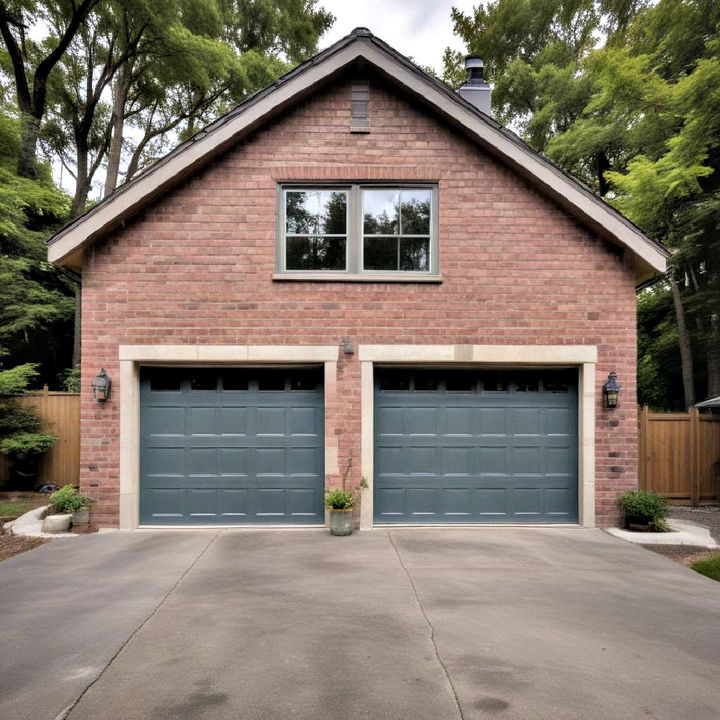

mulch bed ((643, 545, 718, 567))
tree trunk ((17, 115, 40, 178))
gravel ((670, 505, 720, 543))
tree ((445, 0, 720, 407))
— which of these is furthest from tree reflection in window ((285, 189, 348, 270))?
tree trunk ((17, 115, 40, 178))

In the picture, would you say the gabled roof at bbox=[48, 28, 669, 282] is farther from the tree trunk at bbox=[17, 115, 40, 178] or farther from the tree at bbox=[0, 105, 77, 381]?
the tree trunk at bbox=[17, 115, 40, 178]

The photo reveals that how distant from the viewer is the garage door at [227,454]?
A: 8578 millimetres

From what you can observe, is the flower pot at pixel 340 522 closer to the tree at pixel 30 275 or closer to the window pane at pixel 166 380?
the window pane at pixel 166 380

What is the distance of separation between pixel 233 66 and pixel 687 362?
19.0 m

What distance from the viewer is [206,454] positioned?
861 centimetres

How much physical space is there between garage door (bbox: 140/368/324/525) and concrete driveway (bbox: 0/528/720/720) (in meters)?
1.08

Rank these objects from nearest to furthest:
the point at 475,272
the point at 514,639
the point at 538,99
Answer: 1. the point at 514,639
2. the point at 475,272
3. the point at 538,99

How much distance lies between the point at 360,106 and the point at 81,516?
7.75 meters

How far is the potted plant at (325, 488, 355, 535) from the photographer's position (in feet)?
26.1

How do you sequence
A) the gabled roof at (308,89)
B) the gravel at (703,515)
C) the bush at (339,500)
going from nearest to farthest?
the bush at (339,500) < the gabled roof at (308,89) < the gravel at (703,515)

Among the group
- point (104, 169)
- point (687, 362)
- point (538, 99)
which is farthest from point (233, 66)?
point (687, 362)

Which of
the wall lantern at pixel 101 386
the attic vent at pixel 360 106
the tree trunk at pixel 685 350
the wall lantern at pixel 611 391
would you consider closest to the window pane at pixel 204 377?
the wall lantern at pixel 101 386

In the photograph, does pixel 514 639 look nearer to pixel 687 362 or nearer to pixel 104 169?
pixel 687 362

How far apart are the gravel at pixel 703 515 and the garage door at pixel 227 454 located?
21.5ft
